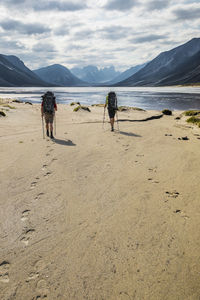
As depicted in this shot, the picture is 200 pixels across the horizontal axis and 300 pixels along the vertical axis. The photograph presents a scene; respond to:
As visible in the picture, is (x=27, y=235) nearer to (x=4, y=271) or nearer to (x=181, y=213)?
(x=4, y=271)

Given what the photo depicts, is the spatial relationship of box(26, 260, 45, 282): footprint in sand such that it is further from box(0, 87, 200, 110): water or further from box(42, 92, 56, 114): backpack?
box(0, 87, 200, 110): water

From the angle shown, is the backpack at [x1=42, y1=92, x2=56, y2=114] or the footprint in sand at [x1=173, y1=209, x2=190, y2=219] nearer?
the footprint in sand at [x1=173, y1=209, x2=190, y2=219]

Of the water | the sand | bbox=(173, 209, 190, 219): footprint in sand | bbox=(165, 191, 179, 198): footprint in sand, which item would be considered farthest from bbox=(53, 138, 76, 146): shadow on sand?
the water

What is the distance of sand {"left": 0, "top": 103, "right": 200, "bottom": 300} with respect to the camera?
3.02 metres

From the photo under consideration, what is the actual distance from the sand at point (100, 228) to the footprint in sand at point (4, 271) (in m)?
0.01

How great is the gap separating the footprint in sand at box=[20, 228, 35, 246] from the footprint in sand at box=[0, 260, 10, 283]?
48cm

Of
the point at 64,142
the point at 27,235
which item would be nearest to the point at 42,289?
the point at 27,235

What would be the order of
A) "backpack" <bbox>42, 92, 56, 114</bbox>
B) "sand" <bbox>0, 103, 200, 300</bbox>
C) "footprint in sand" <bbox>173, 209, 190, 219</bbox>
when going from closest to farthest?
"sand" <bbox>0, 103, 200, 300</bbox> < "footprint in sand" <bbox>173, 209, 190, 219</bbox> < "backpack" <bbox>42, 92, 56, 114</bbox>

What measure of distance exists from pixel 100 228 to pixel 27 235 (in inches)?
52.7

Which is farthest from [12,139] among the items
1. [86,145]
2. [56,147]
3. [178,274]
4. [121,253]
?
[178,274]

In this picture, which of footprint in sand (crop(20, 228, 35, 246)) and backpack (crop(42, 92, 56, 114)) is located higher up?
backpack (crop(42, 92, 56, 114))

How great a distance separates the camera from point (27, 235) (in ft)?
13.2

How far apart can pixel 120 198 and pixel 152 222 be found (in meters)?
1.15

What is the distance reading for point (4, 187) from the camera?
597 cm
